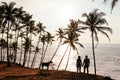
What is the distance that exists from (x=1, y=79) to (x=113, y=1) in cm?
1641

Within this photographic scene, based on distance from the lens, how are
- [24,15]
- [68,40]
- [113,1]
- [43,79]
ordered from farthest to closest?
[24,15], [68,40], [43,79], [113,1]

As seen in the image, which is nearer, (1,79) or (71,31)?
(1,79)

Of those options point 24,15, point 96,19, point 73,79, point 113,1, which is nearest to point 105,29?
point 96,19

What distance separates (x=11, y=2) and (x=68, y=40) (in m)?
13.9

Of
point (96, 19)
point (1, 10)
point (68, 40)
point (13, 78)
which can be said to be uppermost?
point (1, 10)

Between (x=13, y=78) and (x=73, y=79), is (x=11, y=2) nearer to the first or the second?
(x=13, y=78)

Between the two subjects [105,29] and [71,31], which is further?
[71,31]

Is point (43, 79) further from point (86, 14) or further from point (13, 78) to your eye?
point (86, 14)

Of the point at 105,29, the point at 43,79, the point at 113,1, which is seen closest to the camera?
the point at 113,1

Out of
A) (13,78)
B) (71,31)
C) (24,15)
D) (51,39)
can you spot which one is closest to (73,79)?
(13,78)

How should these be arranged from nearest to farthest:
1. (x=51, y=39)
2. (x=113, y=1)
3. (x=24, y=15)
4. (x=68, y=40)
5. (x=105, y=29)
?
(x=113, y=1)
(x=105, y=29)
(x=68, y=40)
(x=24, y=15)
(x=51, y=39)

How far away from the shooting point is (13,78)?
26859 millimetres

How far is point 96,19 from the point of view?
3434cm

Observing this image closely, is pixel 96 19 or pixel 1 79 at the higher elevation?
pixel 96 19
